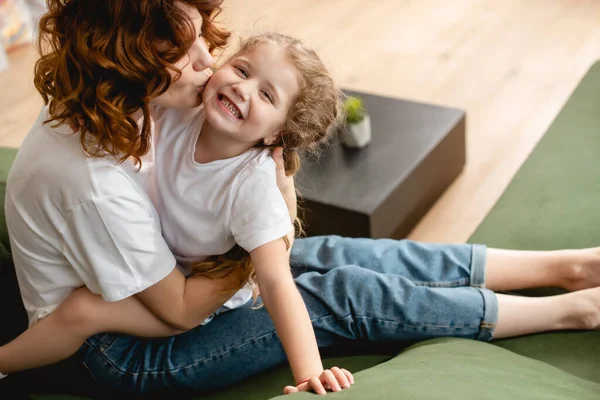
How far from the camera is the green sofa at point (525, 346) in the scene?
118cm

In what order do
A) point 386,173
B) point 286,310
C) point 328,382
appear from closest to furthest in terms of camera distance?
1. point 328,382
2. point 286,310
3. point 386,173

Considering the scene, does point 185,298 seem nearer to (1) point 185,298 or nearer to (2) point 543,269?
(1) point 185,298

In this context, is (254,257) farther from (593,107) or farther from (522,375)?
(593,107)

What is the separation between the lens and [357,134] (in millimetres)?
2387

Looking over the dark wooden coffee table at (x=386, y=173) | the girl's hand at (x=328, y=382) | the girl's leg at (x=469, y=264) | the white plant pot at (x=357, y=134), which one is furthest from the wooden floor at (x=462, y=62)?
the girl's hand at (x=328, y=382)

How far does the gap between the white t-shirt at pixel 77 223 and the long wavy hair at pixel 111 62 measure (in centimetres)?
4

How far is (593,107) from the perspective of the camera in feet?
6.77

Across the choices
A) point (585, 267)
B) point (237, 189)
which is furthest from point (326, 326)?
point (585, 267)

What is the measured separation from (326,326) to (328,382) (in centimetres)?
32

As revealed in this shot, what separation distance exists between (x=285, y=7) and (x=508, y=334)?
114 inches

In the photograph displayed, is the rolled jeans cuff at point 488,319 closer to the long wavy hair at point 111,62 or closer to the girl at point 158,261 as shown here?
the girl at point 158,261

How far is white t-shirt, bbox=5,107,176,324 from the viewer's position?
1252 mm

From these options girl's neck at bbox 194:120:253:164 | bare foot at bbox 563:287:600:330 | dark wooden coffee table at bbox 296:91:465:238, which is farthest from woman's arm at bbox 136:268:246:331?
dark wooden coffee table at bbox 296:91:465:238

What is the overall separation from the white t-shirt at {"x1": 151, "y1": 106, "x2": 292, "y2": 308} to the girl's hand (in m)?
0.25
